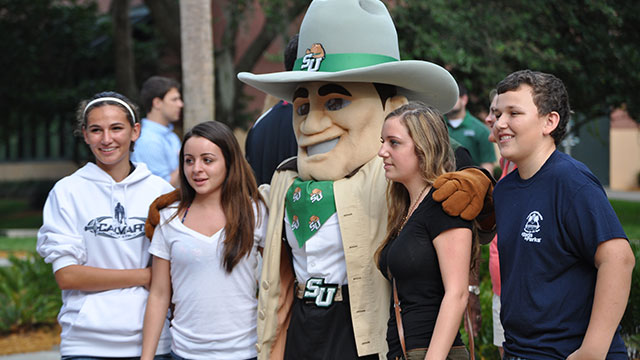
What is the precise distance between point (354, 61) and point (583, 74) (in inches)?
302

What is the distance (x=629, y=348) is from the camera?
16.1 feet

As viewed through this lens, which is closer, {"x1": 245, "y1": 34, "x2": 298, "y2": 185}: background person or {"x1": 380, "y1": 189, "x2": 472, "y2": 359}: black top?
{"x1": 380, "y1": 189, "x2": 472, "y2": 359}: black top

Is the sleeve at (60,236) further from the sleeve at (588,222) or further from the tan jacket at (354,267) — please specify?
the sleeve at (588,222)

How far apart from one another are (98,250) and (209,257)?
1.79 feet

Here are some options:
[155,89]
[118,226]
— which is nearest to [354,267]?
[118,226]

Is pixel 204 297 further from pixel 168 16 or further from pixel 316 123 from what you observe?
pixel 168 16

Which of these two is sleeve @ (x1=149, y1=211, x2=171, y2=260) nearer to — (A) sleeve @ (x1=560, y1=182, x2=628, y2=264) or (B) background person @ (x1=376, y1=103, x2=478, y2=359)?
(B) background person @ (x1=376, y1=103, x2=478, y2=359)

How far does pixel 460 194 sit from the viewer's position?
9.05 ft

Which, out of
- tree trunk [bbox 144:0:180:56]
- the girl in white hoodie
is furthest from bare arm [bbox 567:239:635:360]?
tree trunk [bbox 144:0:180:56]

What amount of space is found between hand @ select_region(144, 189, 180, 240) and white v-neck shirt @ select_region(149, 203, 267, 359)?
3 cm

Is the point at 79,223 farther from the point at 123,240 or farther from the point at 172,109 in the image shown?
the point at 172,109

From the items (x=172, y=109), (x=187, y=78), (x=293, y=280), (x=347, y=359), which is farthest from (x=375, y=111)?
(x=187, y=78)

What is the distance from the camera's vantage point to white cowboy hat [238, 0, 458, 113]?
3.37 metres

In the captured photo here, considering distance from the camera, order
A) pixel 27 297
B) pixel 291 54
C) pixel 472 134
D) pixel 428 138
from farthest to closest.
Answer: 1. pixel 27 297
2. pixel 472 134
3. pixel 291 54
4. pixel 428 138
